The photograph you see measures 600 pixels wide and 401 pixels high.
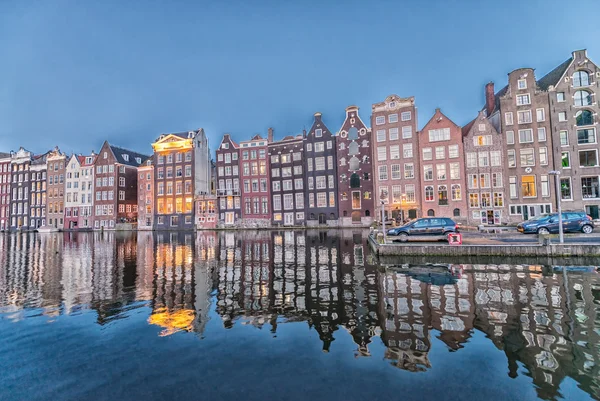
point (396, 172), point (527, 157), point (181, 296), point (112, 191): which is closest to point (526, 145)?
point (527, 157)

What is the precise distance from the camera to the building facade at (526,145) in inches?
1876

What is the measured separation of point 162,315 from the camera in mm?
10539

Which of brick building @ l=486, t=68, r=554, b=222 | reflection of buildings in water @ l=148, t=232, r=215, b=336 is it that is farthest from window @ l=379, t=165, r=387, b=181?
reflection of buildings in water @ l=148, t=232, r=215, b=336

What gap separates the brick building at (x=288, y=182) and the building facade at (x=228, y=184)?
8.82 metres

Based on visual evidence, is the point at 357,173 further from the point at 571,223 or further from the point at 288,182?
the point at 571,223

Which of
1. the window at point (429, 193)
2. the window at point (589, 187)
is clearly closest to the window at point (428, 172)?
the window at point (429, 193)

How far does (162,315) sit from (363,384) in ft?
25.1

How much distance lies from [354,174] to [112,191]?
63206mm

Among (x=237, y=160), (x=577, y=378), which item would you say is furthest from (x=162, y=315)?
(x=237, y=160)

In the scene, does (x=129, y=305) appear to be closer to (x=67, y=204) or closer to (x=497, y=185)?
(x=497, y=185)

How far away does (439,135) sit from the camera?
54.7 meters

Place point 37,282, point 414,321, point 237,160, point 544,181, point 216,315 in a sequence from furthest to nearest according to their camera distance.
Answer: point 237,160
point 544,181
point 37,282
point 216,315
point 414,321

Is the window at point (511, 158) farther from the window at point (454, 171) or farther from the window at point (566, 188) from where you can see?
the window at point (454, 171)

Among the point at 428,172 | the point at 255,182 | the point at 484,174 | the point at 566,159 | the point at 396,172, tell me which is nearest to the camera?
the point at 566,159
